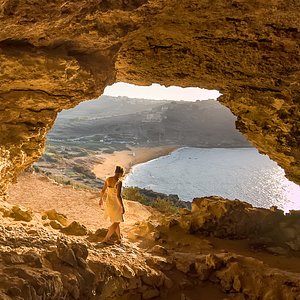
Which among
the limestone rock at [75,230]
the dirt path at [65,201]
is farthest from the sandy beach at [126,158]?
the limestone rock at [75,230]

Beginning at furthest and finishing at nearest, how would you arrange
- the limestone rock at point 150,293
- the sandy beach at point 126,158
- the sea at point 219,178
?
1. the sandy beach at point 126,158
2. the sea at point 219,178
3. the limestone rock at point 150,293

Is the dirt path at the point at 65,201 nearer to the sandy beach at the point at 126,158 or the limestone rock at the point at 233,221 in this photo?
the limestone rock at the point at 233,221

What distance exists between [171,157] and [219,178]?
443 inches

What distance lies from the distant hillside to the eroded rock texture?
3612 cm

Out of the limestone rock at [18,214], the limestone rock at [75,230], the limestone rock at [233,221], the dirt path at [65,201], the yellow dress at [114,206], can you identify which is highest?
the yellow dress at [114,206]

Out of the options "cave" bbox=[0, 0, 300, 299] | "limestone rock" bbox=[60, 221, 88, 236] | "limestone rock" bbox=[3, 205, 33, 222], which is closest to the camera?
"cave" bbox=[0, 0, 300, 299]

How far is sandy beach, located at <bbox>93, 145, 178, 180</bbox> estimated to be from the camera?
1193 inches

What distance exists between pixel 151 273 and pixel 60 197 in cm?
859

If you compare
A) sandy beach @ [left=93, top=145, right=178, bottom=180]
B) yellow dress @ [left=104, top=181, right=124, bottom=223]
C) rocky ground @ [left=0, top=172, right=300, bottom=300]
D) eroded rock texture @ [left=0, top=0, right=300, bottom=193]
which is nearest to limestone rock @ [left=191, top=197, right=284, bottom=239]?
rocky ground @ [left=0, top=172, right=300, bottom=300]

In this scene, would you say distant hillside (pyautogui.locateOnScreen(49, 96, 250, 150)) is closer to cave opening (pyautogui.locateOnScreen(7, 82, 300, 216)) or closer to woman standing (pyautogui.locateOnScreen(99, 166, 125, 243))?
cave opening (pyautogui.locateOnScreen(7, 82, 300, 216))

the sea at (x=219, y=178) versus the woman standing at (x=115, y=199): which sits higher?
the woman standing at (x=115, y=199)

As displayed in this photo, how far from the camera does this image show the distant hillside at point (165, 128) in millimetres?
47781

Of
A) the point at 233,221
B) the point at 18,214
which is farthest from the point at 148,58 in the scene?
the point at 233,221

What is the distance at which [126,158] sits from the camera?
123 ft
